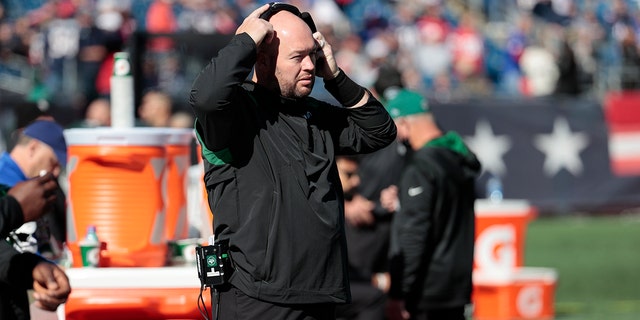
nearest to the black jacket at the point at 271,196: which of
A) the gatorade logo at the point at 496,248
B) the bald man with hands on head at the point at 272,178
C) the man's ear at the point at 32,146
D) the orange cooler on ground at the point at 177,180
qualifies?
Result: the bald man with hands on head at the point at 272,178

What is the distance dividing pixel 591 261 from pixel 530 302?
4.07 meters

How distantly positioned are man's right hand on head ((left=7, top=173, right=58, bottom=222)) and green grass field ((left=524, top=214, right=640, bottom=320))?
7.24 m

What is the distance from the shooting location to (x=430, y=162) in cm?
717

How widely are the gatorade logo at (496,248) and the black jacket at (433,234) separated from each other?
13.9 feet

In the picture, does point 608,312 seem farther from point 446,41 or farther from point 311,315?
point 446,41

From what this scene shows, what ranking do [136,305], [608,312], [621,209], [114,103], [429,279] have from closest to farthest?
[136,305] → [114,103] → [429,279] → [608,312] → [621,209]

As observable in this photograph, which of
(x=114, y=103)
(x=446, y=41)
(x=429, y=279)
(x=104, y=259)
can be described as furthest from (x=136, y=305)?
(x=446, y=41)

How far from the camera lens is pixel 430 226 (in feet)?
23.3

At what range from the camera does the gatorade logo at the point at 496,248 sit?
37.9ft

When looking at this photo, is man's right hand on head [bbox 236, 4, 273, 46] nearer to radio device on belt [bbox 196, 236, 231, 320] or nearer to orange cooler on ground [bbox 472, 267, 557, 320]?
radio device on belt [bbox 196, 236, 231, 320]

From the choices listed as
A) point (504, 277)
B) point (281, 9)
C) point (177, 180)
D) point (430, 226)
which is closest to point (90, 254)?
point (177, 180)

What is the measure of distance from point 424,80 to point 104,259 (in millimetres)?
17990

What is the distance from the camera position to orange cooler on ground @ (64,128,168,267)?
605cm

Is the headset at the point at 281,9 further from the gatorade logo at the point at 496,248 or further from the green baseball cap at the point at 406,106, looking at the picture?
the gatorade logo at the point at 496,248
